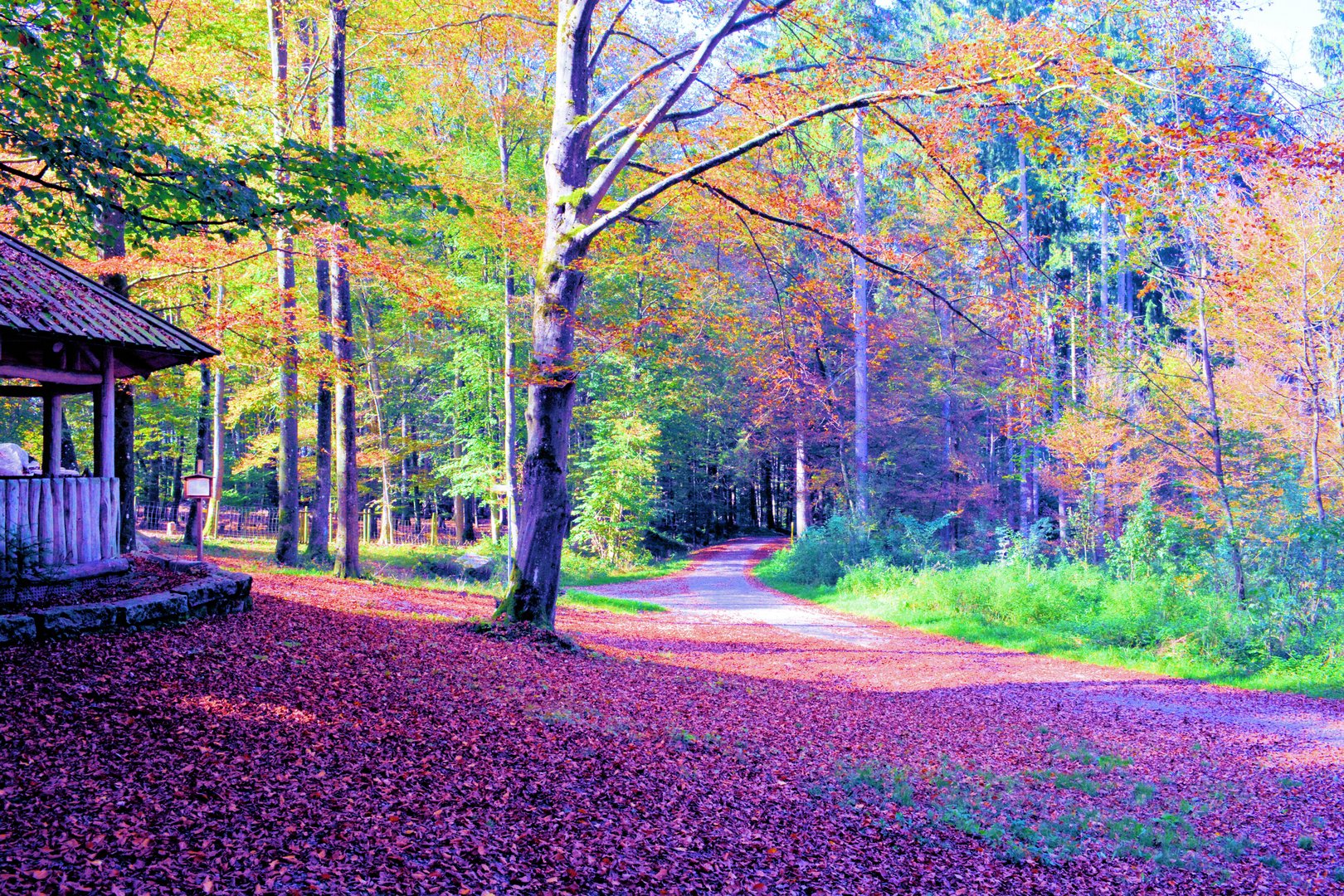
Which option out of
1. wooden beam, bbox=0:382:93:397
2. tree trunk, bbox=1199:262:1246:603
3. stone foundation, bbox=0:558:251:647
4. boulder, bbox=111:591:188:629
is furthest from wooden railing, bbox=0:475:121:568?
tree trunk, bbox=1199:262:1246:603

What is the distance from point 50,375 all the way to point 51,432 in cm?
170

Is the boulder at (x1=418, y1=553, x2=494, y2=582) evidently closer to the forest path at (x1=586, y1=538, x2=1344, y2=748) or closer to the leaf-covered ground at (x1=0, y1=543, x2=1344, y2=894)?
the forest path at (x1=586, y1=538, x2=1344, y2=748)

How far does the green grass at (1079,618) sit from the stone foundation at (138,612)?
38.4ft

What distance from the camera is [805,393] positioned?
2112 cm

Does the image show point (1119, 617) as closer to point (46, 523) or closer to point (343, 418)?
point (343, 418)

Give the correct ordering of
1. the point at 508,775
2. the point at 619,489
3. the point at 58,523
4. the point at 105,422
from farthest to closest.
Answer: the point at 619,489 → the point at 105,422 → the point at 58,523 → the point at 508,775

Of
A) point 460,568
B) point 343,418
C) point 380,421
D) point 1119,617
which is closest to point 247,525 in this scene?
point 380,421

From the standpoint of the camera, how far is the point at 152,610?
664cm

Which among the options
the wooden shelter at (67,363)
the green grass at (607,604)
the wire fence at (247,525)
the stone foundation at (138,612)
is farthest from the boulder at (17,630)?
the wire fence at (247,525)

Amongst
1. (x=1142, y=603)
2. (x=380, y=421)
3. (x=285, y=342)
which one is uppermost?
(x=285, y=342)

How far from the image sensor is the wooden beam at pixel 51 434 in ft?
28.1

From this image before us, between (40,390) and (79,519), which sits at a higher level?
(40,390)

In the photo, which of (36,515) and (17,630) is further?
(36,515)

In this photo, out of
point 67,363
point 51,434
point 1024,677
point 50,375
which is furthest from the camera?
point 1024,677
